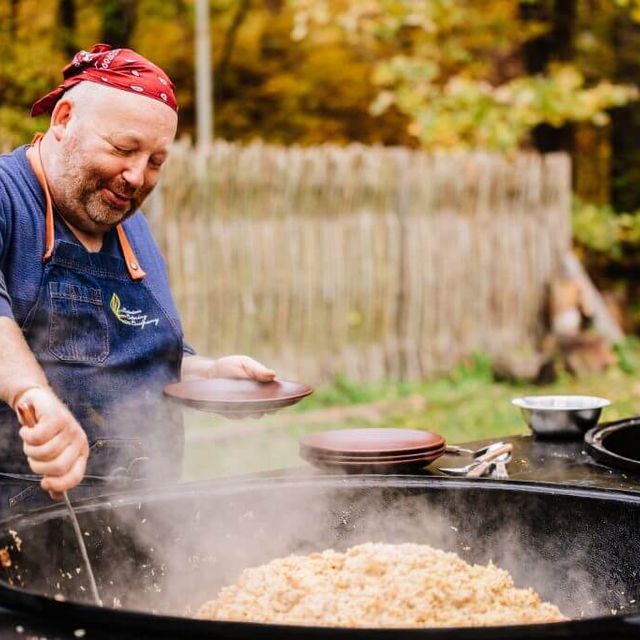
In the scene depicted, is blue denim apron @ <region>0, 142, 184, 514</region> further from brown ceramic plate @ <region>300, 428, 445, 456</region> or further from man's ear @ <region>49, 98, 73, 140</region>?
brown ceramic plate @ <region>300, 428, 445, 456</region>

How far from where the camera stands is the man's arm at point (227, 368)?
2736mm

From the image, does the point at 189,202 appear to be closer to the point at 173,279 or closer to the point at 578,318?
the point at 173,279

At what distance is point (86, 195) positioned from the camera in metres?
2.68

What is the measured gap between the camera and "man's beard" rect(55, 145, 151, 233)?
2658mm

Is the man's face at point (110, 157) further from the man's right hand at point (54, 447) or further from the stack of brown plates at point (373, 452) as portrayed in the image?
the man's right hand at point (54, 447)

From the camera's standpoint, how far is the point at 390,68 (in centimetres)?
1122

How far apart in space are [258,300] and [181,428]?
574cm

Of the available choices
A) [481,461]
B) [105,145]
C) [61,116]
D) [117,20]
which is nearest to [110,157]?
[105,145]

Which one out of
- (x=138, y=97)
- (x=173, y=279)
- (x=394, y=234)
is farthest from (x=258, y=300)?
(x=138, y=97)

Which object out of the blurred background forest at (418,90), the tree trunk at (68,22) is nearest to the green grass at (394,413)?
Answer: the blurred background forest at (418,90)

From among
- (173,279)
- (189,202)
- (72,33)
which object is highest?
(72,33)

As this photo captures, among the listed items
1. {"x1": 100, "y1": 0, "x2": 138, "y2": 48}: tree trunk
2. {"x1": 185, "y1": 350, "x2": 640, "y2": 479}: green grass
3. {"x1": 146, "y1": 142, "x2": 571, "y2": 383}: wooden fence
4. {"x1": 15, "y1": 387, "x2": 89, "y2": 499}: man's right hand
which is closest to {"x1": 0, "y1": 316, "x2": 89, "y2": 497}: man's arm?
{"x1": 15, "y1": 387, "x2": 89, "y2": 499}: man's right hand

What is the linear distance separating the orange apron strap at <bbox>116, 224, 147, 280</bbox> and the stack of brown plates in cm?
68

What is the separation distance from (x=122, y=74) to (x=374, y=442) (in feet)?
3.72
